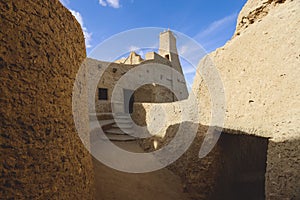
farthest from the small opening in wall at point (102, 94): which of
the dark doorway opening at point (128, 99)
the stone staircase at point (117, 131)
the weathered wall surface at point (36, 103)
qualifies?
the weathered wall surface at point (36, 103)

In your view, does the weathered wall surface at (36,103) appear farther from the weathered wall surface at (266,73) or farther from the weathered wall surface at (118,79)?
the weathered wall surface at (118,79)

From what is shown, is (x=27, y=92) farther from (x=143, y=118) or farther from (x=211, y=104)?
(x=143, y=118)

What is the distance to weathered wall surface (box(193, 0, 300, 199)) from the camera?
2.26 meters

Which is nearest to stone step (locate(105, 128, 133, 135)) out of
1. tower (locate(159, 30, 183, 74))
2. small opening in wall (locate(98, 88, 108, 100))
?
small opening in wall (locate(98, 88, 108, 100))

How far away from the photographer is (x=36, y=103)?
1.60m

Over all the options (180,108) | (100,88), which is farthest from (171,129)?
(100,88)

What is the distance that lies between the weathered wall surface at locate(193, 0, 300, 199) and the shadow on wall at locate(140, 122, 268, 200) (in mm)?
626

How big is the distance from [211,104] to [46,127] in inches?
141

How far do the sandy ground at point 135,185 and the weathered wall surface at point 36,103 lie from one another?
1.29 meters

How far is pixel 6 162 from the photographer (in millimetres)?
1355

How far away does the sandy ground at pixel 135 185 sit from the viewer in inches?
130

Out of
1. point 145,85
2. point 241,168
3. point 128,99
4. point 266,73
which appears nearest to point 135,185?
point 241,168

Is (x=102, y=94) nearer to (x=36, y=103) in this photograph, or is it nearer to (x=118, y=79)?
(x=118, y=79)

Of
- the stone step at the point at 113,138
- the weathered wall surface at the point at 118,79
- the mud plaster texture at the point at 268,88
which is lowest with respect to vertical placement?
the stone step at the point at 113,138
